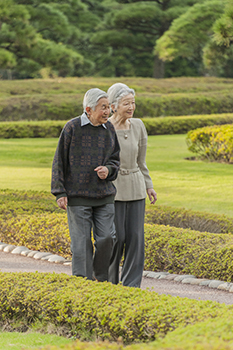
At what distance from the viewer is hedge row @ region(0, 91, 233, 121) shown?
17.4 meters

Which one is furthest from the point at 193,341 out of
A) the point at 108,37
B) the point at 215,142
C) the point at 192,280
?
the point at 108,37

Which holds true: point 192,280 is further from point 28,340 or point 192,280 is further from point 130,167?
point 28,340

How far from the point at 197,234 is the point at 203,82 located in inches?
914

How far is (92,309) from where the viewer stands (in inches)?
106

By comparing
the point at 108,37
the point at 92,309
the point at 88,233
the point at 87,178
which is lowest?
the point at 92,309

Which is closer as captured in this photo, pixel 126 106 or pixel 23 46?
pixel 126 106

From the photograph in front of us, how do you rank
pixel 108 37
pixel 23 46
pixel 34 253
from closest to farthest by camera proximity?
1. pixel 34 253
2. pixel 23 46
3. pixel 108 37

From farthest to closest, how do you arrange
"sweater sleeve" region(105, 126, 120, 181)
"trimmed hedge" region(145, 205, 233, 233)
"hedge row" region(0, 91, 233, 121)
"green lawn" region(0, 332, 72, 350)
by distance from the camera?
"hedge row" region(0, 91, 233, 121)
"trimmed hedge" region(145, 205, 233, 233)
"sweater sleeve" region(105, 126, 120, 181)
"green lawn" region(0, 332, 72, 350)

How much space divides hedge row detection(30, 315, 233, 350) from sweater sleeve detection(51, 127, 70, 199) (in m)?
1.33

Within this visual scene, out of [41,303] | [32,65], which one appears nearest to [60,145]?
[41,303]

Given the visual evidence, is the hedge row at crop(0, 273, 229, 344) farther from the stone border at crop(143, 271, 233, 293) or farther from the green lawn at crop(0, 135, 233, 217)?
the green lawn at crop(0, 135, 233, 217)

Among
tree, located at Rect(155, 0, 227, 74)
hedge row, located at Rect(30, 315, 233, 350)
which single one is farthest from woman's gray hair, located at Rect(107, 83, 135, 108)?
tree, located at Rect(155, 0, 227, 74)

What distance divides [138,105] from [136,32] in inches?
623

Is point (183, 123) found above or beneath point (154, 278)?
beneath
